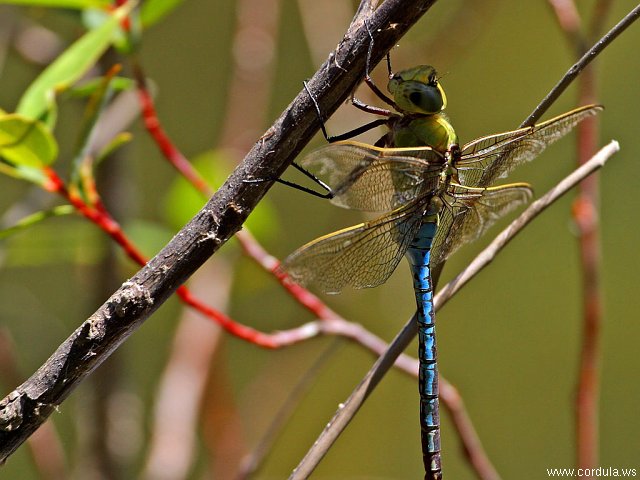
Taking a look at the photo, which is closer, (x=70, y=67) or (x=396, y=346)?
(x=396, y=346)

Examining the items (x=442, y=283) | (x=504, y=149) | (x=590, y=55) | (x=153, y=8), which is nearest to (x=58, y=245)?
(x=153, y=8)

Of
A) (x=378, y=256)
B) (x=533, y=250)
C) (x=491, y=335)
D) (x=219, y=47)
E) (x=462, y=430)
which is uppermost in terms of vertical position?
(x=219, y=47)

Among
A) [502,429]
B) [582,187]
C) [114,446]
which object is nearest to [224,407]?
[114,446]

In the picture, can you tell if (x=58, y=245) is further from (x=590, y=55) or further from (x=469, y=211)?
(x=590, y=55)

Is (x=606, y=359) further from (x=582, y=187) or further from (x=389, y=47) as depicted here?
(x=389, y=47)

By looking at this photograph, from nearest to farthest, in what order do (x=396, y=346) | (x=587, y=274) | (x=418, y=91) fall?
(x=396, y=346), (x=418, y=91), (x=587, y=274)

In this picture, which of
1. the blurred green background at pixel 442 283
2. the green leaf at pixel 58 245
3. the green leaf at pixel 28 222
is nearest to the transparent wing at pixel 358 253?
the green leaf at pixel 28 222
